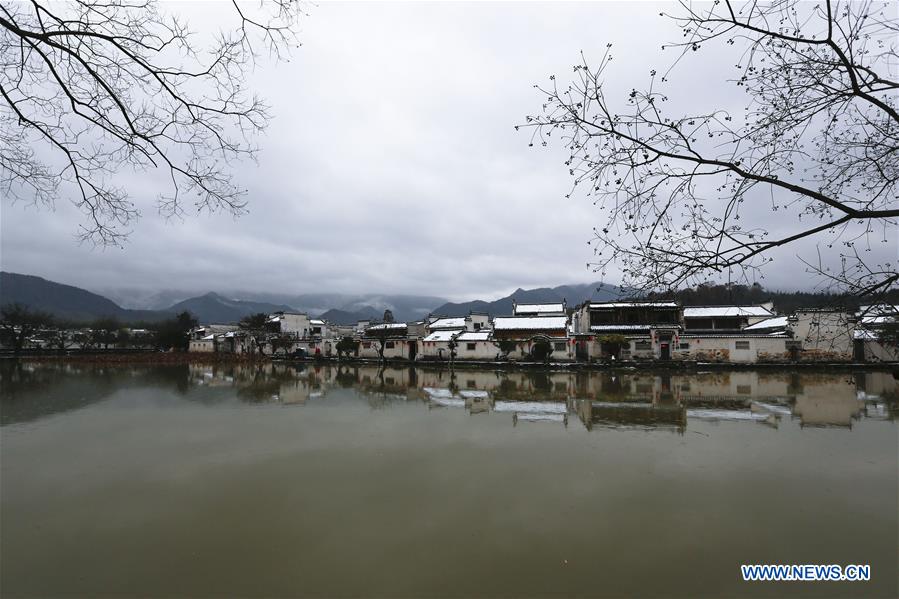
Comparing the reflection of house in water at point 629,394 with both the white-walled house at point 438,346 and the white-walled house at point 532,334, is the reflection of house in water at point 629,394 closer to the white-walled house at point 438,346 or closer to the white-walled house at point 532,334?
the white-walled house at point 532,334

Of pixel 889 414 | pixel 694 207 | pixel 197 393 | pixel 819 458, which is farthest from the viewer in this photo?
pixel 197 393

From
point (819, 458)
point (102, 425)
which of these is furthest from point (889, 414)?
point (102, 425)

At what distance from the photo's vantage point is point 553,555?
5078mm

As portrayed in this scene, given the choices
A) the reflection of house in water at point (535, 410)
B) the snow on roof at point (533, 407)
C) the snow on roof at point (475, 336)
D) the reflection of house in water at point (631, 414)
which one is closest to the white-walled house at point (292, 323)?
the snow on roof at point (475, 336)

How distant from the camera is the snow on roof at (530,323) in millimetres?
37781

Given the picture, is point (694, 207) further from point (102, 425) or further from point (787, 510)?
point (102, 425)

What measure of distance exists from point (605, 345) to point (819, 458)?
26547mm

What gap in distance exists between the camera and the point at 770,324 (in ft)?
114

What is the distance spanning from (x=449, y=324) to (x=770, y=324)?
30.3 metres

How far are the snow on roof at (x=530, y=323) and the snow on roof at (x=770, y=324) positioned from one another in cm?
1575

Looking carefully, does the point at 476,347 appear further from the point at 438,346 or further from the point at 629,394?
the point at 629,394

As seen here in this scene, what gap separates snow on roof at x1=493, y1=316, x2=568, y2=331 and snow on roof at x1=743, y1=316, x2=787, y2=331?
15.7 meters

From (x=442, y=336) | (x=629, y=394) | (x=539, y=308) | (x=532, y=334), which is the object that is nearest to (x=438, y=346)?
(x=442, y=336)

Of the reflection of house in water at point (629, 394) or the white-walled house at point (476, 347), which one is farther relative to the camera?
the white-walled house at point (476, 347)
